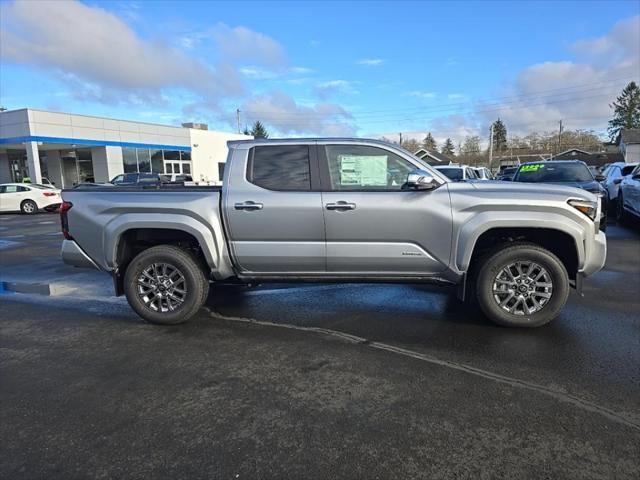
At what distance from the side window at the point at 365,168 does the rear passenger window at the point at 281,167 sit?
0.93ft

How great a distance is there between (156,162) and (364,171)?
33799 millimetres

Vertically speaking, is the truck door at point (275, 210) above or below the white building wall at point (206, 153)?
below

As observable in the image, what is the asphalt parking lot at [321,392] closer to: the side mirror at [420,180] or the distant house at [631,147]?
the side mirror at [420,180]

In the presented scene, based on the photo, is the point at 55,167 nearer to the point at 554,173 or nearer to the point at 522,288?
the point at 554,173

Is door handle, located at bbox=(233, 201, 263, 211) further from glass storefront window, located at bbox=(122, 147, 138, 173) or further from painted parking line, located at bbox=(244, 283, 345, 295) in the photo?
glass storefront window, located at bbox=(122, 147, 138, 173)

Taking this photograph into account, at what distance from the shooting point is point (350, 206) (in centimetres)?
Result: 466

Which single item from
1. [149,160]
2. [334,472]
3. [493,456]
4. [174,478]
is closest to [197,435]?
[174,478]

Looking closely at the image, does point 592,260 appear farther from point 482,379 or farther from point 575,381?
point 482,379

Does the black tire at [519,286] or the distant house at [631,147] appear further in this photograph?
the distant house at [631,147]

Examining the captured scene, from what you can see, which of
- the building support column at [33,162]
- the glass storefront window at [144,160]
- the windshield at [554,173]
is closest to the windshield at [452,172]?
the windshield at [554,173]

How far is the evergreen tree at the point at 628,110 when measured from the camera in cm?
8712

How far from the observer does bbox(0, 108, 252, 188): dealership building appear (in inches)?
1046

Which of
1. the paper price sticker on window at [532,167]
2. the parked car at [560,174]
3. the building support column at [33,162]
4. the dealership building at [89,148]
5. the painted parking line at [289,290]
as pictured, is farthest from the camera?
the dealership building at [89,148]

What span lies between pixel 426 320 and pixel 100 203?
3.81m
